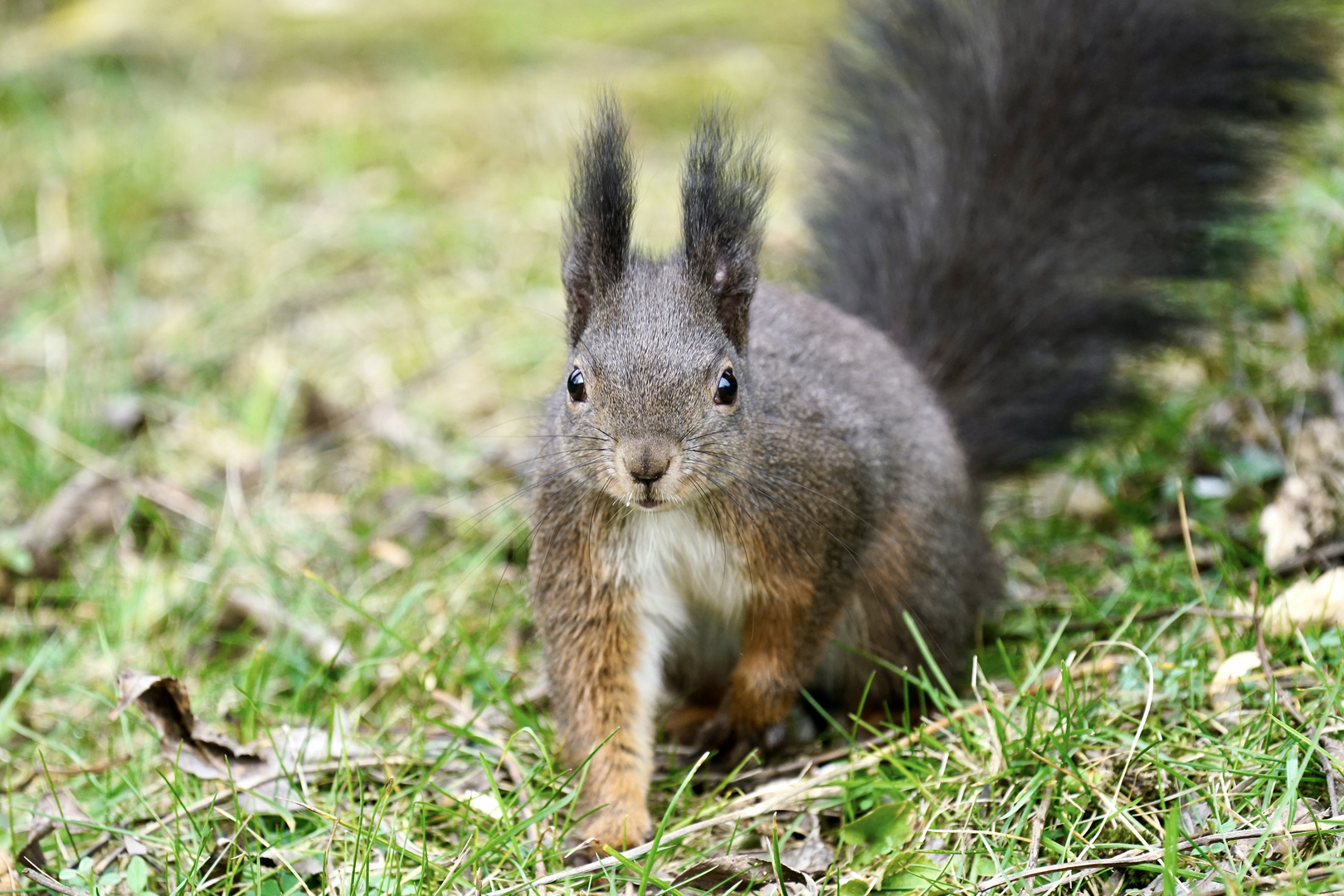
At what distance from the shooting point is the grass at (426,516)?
2.12 metres

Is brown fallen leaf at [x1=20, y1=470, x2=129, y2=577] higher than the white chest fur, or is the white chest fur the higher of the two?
the white chest fur

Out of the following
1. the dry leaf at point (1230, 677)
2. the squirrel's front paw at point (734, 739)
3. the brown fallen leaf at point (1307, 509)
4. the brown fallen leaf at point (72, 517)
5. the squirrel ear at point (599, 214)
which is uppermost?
the squirrel ear at point (599, 214)

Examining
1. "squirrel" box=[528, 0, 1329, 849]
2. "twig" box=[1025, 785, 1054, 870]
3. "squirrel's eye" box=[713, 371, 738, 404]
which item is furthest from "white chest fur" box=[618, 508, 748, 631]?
"twig" box=[1025, 785, 1054, 870]

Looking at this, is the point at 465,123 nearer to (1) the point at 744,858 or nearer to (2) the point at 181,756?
(2) the point at 181,756

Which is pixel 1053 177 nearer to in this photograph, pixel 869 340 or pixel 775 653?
pixel 869 340

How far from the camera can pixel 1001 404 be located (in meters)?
3.09

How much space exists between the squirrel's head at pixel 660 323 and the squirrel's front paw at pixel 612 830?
603mm

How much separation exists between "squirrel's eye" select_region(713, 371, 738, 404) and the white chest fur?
0.78 feet

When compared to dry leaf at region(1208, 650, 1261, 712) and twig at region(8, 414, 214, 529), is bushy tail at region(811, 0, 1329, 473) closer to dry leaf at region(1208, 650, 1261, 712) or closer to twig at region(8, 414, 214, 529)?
dry leaf at region(1208, 650, 1261, 712)

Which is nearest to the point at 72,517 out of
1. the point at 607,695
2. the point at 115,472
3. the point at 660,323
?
the point at 115,472

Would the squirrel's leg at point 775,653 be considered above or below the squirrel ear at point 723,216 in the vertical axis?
below

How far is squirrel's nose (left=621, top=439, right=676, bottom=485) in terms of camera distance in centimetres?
203

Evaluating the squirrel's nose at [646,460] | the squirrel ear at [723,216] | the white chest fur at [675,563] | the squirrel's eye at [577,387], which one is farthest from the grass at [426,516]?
the squirrel ear at [723,216]

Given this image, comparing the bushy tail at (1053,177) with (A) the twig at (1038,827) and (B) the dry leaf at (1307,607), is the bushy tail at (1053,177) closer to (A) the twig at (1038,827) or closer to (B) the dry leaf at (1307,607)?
(B) the dry leaf at (1307,607)
